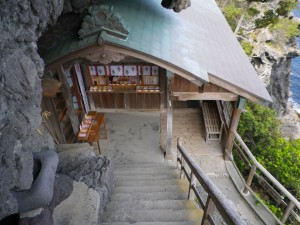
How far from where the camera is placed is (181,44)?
896 cm

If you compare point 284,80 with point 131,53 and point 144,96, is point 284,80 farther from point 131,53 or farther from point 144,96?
point 131,53

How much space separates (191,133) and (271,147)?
4.12 m

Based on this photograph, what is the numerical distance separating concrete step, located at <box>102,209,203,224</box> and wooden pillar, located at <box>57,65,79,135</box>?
17.0ft

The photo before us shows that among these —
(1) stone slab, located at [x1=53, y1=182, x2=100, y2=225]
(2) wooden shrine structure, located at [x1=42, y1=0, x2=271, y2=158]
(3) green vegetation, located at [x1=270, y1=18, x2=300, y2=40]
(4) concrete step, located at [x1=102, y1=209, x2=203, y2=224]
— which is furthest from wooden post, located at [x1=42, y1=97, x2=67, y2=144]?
(3) green vegetation, located at [x1=270, y1=18, x2=300, y2=40]

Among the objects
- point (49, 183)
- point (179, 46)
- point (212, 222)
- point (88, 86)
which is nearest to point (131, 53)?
point (179, 46)

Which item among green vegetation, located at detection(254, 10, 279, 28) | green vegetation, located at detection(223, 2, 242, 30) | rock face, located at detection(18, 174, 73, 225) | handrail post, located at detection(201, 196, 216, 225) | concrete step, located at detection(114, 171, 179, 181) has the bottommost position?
concrete step, located at detection(114, 171, 179, 181)

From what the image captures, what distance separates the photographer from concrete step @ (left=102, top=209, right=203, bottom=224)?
5.48m

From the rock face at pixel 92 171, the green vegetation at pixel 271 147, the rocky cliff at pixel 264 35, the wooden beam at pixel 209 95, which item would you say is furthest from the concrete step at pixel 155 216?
the rocky cliff at pixel 264 35

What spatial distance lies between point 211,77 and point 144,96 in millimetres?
3255

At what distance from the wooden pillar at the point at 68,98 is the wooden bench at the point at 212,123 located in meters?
5.65

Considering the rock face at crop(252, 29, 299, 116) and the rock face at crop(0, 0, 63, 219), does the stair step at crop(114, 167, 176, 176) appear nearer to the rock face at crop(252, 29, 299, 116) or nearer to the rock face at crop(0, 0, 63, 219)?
the rock face at crop(0, 0, 63, 219)

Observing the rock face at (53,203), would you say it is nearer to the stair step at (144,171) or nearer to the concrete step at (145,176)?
the concrete step at (145,176)

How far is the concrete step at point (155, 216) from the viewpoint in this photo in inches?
216

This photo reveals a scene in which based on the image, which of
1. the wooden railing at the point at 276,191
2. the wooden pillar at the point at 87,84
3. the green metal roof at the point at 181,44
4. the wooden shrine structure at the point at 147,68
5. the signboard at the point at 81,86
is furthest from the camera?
the wooden pillar at the point at 87,84
